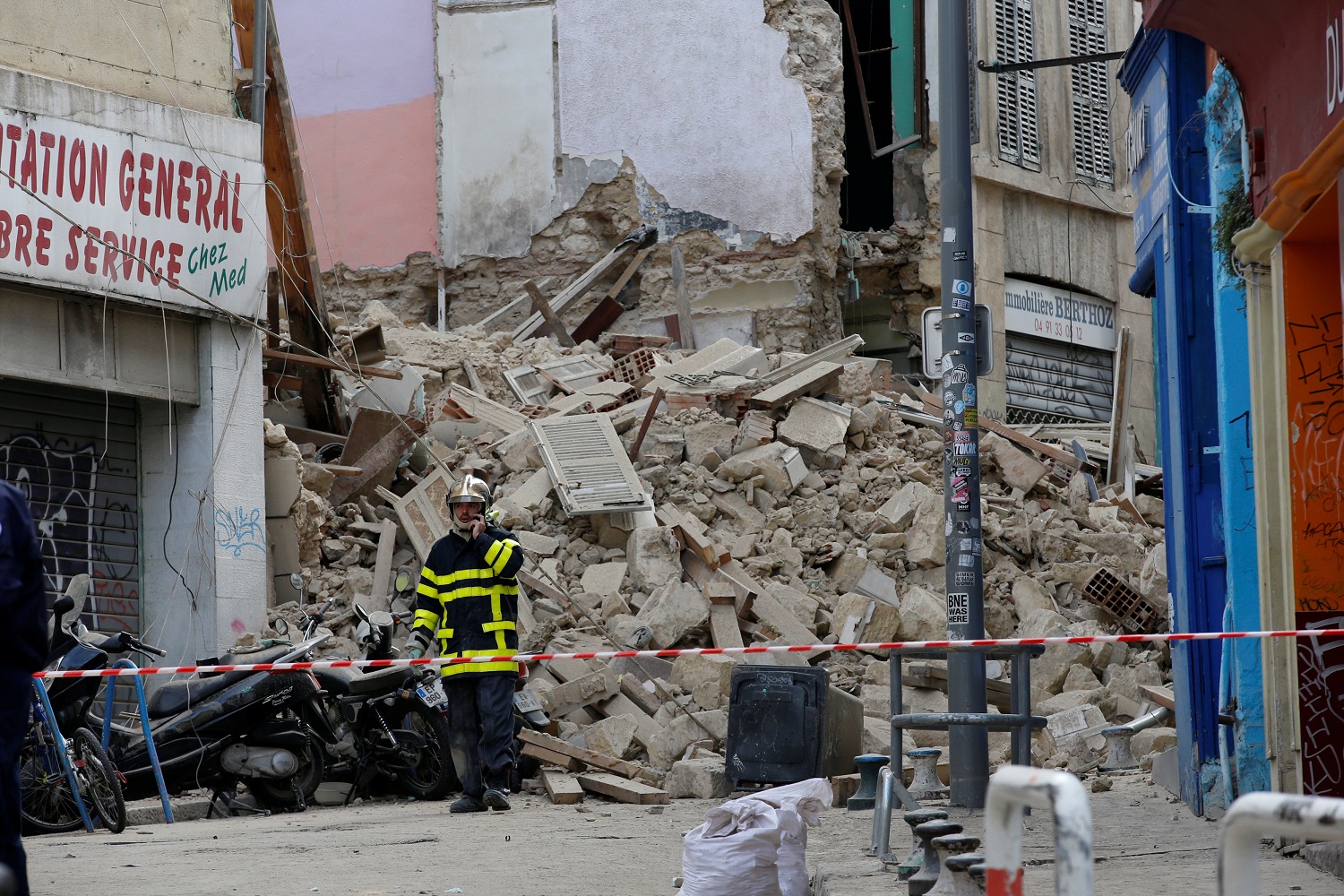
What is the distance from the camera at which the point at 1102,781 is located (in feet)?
30.5

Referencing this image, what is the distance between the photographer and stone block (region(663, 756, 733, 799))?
383 inches

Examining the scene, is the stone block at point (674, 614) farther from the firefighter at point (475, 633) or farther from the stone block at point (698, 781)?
the firefighter at point (475, 633)

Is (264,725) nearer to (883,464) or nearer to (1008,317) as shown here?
(883,464)

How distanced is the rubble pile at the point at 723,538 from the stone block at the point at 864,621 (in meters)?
0.02

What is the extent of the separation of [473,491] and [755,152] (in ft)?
40.5

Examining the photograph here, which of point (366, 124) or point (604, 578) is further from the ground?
point (366, 124)

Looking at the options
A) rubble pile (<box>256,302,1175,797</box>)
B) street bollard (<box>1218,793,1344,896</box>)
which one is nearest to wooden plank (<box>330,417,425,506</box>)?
rubble pile (<box>256,302,1175,797</box>)

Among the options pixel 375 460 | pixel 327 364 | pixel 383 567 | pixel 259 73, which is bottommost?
pixel 383 567

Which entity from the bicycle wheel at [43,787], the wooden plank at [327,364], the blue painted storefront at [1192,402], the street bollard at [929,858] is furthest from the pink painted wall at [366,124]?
the street bollard at [929,858]

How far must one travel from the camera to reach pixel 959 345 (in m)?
8.79

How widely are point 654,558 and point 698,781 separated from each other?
10.7 feet

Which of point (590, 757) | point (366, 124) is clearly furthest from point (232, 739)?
point (366, 124)

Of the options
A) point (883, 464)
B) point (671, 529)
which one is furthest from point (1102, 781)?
point (883, 464)

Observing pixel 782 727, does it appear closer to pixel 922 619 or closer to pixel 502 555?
pixel 502 555
